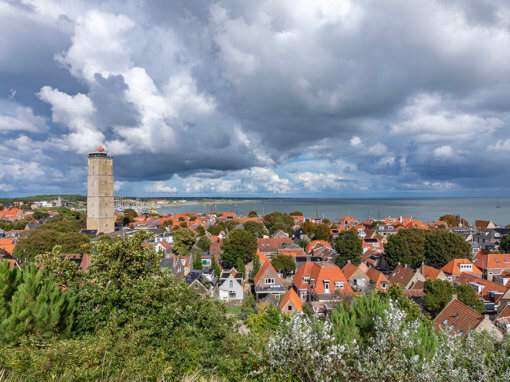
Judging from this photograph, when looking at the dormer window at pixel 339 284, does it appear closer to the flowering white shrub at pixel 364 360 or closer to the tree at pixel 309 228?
the flowering white shrub at pixel 364 360

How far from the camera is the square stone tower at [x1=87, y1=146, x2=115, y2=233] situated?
6950cm

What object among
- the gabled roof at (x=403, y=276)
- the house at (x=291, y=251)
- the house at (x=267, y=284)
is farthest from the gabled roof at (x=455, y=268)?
the house at (x=267, y=284)

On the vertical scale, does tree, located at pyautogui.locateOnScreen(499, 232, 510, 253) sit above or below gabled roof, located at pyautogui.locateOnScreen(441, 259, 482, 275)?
above

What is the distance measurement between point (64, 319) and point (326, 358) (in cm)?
1021

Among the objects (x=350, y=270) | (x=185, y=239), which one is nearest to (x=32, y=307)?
(x=350, y=270)

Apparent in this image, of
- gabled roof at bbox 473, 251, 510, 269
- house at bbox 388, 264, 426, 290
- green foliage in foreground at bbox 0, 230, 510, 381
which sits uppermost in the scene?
green foliage in foreground at bbox 0, 230, 510, 381

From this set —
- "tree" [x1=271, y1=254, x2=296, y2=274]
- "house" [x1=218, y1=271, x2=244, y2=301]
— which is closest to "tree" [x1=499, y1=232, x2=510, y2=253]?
"tree" [x1=271, y1=254, x2=296, y2=274]

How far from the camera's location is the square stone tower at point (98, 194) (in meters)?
69.5

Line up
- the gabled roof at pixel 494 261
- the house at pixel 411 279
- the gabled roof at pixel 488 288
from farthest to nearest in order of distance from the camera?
1. the gabled roof at pixel 494 261
2. the house at pixel 411 279
3. the gabled roof at pixel 488 288

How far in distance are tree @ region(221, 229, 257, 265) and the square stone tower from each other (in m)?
37.4

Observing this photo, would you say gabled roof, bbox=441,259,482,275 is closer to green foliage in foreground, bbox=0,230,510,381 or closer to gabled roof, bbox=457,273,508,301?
gabled roof, bbox=457,273,508,301

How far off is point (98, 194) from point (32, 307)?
66.6m

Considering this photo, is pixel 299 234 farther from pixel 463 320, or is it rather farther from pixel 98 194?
pixel 463 320

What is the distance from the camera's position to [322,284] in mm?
35000
